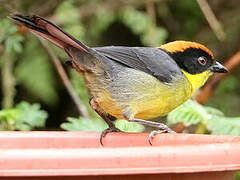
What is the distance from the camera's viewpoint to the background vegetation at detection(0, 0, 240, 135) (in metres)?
3.94

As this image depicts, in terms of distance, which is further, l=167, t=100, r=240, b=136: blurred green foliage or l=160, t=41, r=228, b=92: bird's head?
l=160, t=41, r=228, b=92: bird's head

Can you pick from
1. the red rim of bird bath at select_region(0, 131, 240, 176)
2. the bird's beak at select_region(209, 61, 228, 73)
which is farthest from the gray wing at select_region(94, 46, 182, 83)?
the red rim of bird bath at select_region(0, 131, 240, 176)

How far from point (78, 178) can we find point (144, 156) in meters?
0.21

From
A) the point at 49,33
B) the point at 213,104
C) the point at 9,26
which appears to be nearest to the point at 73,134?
the point at 49,33

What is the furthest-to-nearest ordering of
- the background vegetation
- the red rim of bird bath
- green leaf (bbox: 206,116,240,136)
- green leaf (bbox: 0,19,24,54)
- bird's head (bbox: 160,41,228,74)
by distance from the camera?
the background vegetation < green leaf (bbox: 0,19,24,54) < bird's head (bbox: 160,41,228,74) < green leaf (bbox: 206,116,240,136) < the red rim of bird bath

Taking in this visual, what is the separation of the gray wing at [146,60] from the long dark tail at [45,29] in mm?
377

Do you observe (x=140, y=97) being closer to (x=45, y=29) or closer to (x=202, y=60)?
(x=202, y=60)

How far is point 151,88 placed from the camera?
3154 millimetres

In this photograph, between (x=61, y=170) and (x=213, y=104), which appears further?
(x=213, y=104)

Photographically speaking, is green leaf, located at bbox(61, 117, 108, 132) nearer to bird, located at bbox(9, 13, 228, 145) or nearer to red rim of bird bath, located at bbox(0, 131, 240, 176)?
bird, located at bbox(9, 13, 228, 145)

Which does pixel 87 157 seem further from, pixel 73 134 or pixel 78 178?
pixel 73 134

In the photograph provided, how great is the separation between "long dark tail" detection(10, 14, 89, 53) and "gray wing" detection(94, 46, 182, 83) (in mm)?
377

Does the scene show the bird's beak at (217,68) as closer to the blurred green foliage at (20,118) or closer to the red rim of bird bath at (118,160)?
the blurred green foliage at (20,118)

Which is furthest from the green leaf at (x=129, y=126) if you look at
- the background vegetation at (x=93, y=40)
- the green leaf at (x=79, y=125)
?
the green leaf at (x=79, y=125)
